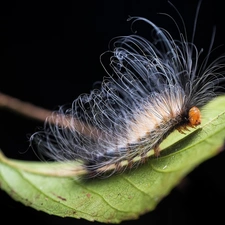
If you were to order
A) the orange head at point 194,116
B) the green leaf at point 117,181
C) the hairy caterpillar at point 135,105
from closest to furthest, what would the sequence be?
the green leaf at point 117,181 → the orange head at point 194,116 → the hairy caterpillar at point 135,105

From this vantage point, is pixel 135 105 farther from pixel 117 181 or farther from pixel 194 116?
pixel 117 181

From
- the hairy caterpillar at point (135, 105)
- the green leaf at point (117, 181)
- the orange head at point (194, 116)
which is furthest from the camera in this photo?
the hairy caterpillar at point (135, 105)

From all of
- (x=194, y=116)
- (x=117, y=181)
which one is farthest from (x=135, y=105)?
(x=117, y=181)

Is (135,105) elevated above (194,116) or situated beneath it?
elevated above

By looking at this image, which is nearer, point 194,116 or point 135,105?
point 194,116

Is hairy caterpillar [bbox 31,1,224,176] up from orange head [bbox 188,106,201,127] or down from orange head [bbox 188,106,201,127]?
up
